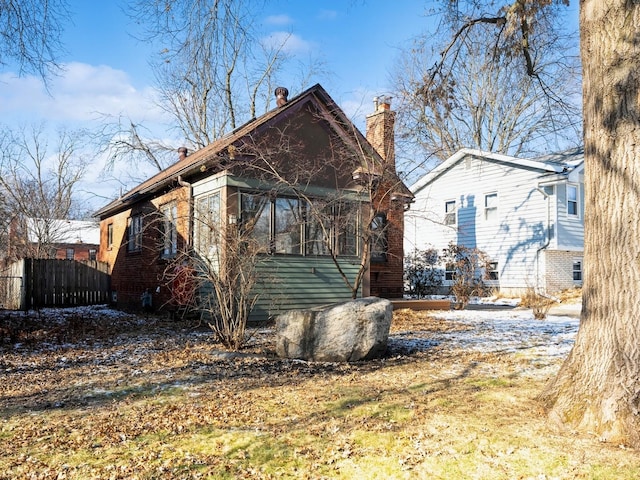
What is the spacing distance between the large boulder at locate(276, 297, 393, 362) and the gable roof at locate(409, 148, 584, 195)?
13031 millimetres

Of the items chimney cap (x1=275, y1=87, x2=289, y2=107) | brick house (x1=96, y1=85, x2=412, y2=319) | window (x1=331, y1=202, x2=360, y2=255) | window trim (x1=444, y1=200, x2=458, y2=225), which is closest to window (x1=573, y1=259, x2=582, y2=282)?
window trim (x1=444, y1=200, x2=458, y2=225)

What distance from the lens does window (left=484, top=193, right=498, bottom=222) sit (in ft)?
68.3

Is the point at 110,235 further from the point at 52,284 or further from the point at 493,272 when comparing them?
the point at 493,272

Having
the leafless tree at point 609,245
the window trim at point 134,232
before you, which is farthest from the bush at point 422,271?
the leafless tree at point 609,245

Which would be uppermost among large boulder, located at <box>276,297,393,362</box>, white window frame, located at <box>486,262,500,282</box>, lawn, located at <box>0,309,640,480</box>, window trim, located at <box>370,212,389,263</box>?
window trim, located at <box>370,212,389,263</box>

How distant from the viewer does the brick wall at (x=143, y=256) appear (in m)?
12.7

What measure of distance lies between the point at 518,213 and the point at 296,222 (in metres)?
11.4

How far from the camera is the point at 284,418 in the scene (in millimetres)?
4637

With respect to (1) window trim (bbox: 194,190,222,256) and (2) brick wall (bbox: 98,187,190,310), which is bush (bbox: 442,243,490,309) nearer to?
(1) window trim (bbox: 194,190,222,256)

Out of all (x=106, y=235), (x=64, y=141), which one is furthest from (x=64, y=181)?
(x=106, y=235)

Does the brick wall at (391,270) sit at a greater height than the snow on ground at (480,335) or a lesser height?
greater

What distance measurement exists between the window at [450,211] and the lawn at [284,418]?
48.2 feet

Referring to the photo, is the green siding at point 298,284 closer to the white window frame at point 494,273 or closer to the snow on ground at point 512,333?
the snow on ground at point 512,333

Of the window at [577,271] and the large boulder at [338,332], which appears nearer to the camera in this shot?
the large boulder at [338,332]
